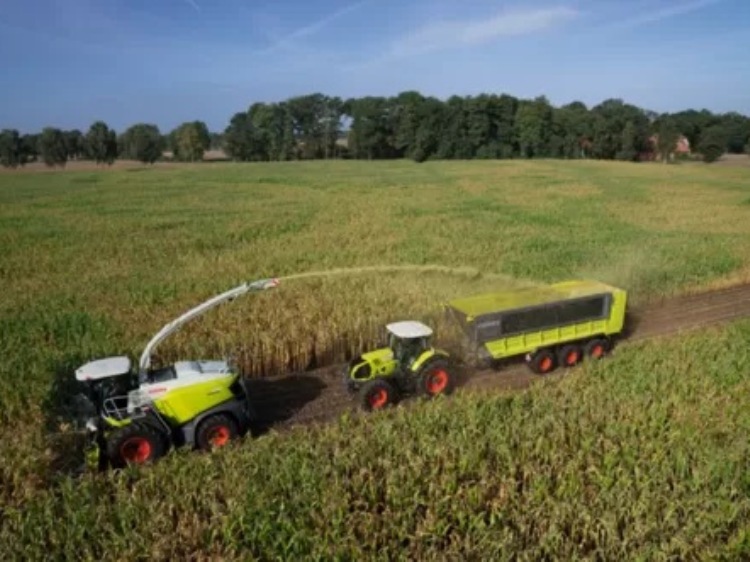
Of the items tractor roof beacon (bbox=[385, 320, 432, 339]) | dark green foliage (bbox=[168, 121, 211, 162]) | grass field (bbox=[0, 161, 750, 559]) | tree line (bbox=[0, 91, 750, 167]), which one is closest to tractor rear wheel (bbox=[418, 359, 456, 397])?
tractor roof beacon (bbox=[385, 320, 432, 339])

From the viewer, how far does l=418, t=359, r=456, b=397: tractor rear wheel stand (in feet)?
36.8

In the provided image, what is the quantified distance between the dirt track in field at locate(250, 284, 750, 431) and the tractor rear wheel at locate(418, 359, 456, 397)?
438 mm

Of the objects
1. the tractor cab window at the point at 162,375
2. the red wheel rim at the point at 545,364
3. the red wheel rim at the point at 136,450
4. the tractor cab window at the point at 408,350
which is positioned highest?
the tractor cab window at the point at 162,375

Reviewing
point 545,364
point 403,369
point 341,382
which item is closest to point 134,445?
point 403,369

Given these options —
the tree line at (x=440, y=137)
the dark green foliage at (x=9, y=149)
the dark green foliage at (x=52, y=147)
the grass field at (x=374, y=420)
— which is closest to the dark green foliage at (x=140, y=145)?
the tree line at (x=440, y=137)

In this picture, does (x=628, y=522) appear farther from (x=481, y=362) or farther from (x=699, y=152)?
(x=699, y=152)

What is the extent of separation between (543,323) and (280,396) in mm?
5634

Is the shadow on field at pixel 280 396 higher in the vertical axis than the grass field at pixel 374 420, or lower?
lower

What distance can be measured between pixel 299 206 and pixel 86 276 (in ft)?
64.4

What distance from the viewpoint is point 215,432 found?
915 centimetres

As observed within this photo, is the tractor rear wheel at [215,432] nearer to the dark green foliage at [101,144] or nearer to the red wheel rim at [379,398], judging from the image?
the red wheel rim at [379,398]

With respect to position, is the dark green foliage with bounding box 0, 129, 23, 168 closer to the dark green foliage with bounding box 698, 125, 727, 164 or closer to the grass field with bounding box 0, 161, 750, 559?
the grass field with bounding box 0, 161, 750, 559

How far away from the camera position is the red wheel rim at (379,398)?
35.8ft

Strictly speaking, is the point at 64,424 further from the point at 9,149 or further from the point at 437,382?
the point at 9,149
